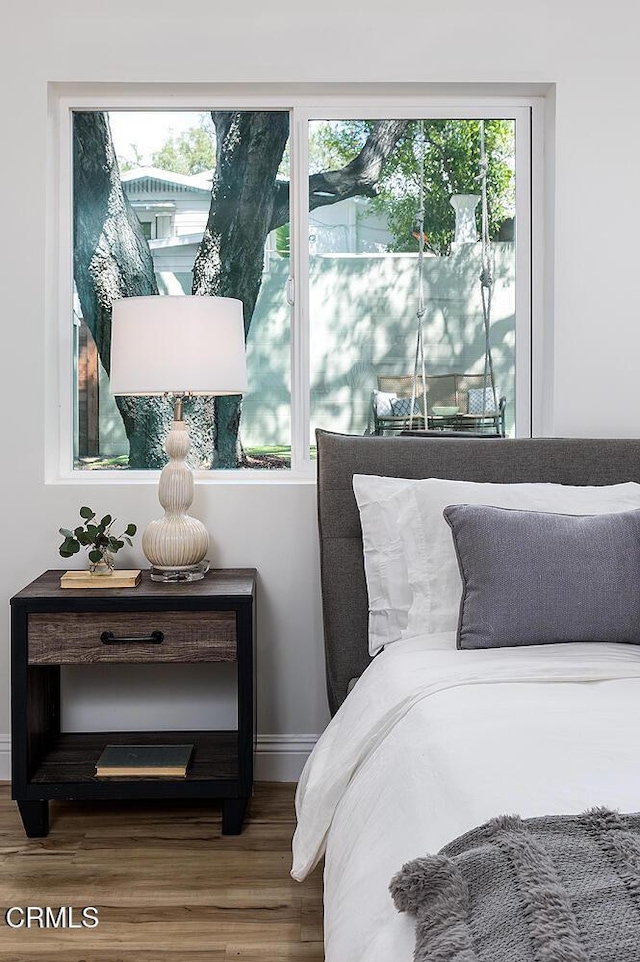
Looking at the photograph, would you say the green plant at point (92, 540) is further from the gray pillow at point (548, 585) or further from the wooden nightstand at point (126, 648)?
the gray pillow at point (548, 585)

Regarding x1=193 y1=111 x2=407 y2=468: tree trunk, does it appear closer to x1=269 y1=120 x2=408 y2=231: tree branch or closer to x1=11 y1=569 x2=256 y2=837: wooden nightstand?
x1=269 y1=120 x2=408 y2=231: tree branch

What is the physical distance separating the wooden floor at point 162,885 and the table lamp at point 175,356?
71cm

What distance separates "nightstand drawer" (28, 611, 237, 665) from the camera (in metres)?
2.41

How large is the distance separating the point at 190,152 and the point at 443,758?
226cm

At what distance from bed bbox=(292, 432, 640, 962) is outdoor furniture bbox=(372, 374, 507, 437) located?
41 centimetres

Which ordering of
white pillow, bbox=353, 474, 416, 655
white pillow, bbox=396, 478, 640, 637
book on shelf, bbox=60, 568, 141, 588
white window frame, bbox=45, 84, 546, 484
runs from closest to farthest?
white pillow, bbox=396, 478, 640, 637, white pillow, bbox=353, 474, 416, 655, book on shelf, bbox=60, 568, 141, 588, white window frame, bbox=45, 84, 546, 484

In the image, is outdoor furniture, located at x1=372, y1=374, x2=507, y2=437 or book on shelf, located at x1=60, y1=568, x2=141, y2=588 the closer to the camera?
book on shelf, located at x1=60, y1=568, x2=141, y2=588

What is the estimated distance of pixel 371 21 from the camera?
2770 mm

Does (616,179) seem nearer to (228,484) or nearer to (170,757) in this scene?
(228,484)

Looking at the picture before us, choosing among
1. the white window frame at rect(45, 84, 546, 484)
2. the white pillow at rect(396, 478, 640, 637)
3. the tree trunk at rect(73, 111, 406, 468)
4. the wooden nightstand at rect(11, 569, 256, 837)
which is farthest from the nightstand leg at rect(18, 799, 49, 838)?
the tree trunk at rect(73, 111, 406, 468)

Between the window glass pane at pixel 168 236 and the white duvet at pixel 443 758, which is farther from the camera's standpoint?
the window glass pane at pixel 168 236

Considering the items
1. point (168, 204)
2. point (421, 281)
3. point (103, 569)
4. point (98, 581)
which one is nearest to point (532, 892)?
point (98, 581)

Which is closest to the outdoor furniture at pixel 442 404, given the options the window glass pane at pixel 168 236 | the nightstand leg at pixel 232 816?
the window glass pane at pixel 168 236

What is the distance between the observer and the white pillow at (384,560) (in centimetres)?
235
